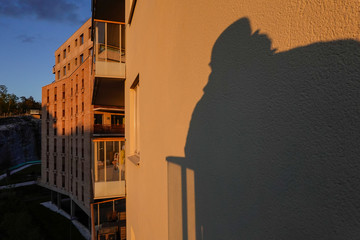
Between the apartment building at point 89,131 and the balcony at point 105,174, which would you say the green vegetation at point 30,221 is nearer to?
the apartment building at point 89,131

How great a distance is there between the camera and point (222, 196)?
3.89ft

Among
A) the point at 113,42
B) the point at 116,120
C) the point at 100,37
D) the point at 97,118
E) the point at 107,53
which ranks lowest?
the point at 116,120

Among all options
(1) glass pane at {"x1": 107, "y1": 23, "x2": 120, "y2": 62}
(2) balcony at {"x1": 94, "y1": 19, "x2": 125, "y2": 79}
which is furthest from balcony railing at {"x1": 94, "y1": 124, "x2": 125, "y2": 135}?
(2) balcony at {"x1": 94, "y1": 19, "x2": 125, "y2": 79}

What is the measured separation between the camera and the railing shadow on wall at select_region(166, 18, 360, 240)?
631mm

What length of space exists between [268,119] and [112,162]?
7.32 m

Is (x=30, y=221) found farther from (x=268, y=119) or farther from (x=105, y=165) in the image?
(x=268, y=119)

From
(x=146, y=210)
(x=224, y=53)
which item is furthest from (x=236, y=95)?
(x=146, y=210)

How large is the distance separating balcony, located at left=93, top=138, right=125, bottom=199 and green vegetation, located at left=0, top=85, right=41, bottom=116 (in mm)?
74828

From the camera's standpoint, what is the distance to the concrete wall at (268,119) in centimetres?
64

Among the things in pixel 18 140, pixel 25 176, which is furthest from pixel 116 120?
pixel 18 140

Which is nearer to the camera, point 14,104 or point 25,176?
point 25,176

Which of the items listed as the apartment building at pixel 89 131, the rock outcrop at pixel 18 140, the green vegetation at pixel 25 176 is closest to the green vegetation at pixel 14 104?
the rock outcrop at pixel 18 140

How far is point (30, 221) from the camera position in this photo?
945 inches

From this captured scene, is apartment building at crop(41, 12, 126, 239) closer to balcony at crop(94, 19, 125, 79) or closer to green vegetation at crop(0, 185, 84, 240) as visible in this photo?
balcony at crop(94, 19, 125, 79)
